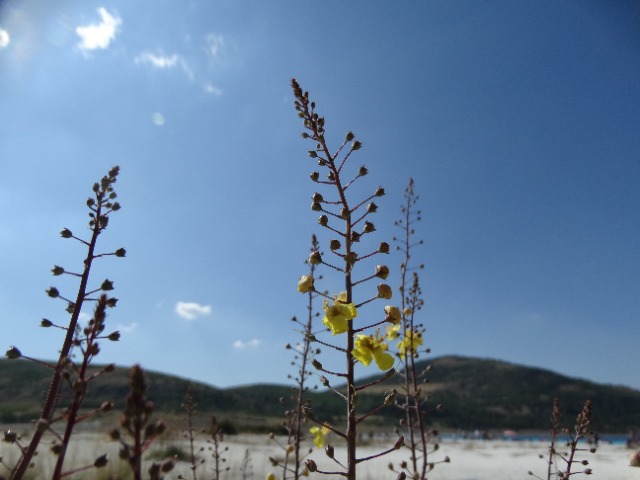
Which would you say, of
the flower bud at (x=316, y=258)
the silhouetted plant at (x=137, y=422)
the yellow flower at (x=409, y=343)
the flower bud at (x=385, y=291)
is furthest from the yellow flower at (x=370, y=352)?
the yellow flower at (x=409, y=343)

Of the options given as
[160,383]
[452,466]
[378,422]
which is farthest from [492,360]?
[452,466]

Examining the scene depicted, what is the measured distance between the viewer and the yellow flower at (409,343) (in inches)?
209

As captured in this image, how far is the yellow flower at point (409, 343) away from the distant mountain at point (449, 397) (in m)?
33.2

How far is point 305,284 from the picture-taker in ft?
10.1

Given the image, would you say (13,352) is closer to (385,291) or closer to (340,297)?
(340,297)

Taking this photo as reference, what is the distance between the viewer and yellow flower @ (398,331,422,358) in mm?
5312

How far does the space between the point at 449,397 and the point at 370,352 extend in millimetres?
103187

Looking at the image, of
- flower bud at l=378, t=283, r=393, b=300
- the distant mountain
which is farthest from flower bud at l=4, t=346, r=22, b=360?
the distant mountain

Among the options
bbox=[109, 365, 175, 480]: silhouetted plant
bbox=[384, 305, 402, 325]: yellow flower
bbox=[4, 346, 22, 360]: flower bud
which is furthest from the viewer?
bbox=[384, 305, 402, 325]: yellow flower

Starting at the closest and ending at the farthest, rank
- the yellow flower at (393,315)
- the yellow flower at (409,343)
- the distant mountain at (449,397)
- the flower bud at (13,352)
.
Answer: the flower bud at (13,352), the yellow flower at (393,315), the yellow flower at (409,343), the distant mountain at (449,397)

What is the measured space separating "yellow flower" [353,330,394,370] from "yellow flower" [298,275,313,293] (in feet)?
1.88

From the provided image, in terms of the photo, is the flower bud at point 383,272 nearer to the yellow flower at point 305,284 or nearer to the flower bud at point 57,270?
the yellow flower at point 305,284

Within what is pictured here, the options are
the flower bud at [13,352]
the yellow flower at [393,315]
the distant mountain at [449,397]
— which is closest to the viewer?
the flower bud at [13,352]

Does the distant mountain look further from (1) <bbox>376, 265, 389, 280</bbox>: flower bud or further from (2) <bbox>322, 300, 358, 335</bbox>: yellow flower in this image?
(1) <bbox>376, 265, 389, 280</bbox>: flower bud
